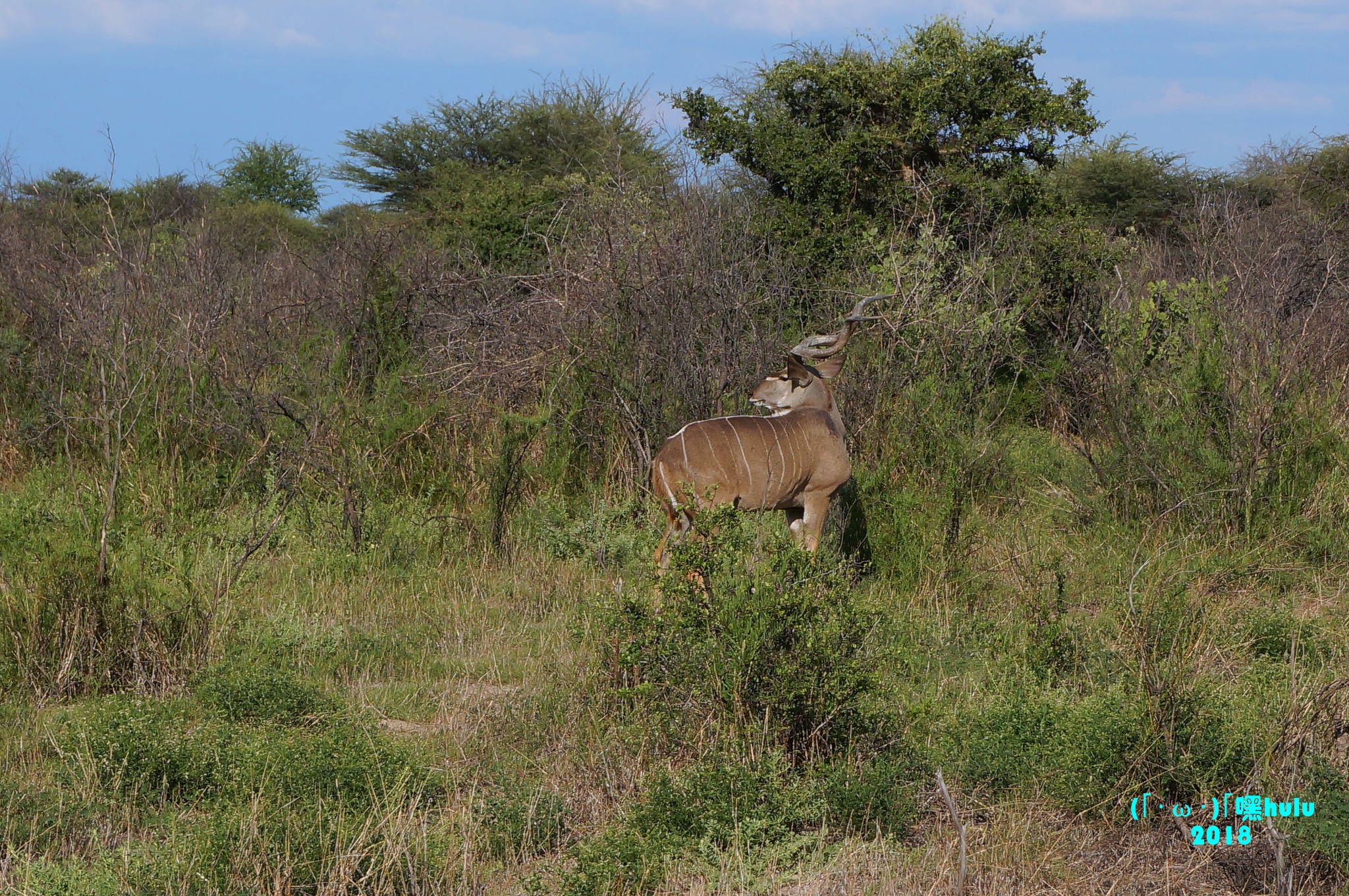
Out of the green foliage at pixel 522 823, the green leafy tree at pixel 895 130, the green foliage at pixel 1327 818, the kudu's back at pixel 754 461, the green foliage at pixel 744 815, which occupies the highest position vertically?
the green leafy tree at pixel 895 130

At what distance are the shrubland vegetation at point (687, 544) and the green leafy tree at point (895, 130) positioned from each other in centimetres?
4

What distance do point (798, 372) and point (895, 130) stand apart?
477 centimetres

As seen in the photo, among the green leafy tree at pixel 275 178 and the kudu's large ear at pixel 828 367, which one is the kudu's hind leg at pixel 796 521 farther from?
the green leafy tree at pixel 275 178

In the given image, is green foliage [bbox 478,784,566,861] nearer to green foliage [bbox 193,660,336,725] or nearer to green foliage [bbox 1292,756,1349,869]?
green foliage [bbox 193,660,336,725]

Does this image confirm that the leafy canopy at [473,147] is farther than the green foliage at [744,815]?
Yes

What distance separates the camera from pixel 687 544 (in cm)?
448

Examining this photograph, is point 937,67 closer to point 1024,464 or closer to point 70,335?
point 1024,464

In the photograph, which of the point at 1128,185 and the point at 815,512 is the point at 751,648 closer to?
the point at 815,512

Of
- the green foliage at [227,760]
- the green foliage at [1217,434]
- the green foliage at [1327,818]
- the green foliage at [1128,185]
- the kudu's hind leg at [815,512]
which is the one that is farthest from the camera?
the green foliage at [1128,185]

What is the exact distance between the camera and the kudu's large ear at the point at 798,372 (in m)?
6.33

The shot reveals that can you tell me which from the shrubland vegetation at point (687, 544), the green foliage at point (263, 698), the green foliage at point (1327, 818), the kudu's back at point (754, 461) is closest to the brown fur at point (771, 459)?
the kudu's back at point (754, 461)

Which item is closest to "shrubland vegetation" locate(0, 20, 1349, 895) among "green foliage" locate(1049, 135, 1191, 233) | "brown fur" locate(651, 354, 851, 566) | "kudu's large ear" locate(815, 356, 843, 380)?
"brown fur" locate(651, 354, 851, 566)

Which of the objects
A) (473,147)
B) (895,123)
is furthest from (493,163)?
(895,123)

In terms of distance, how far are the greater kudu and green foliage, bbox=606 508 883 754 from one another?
80cm
